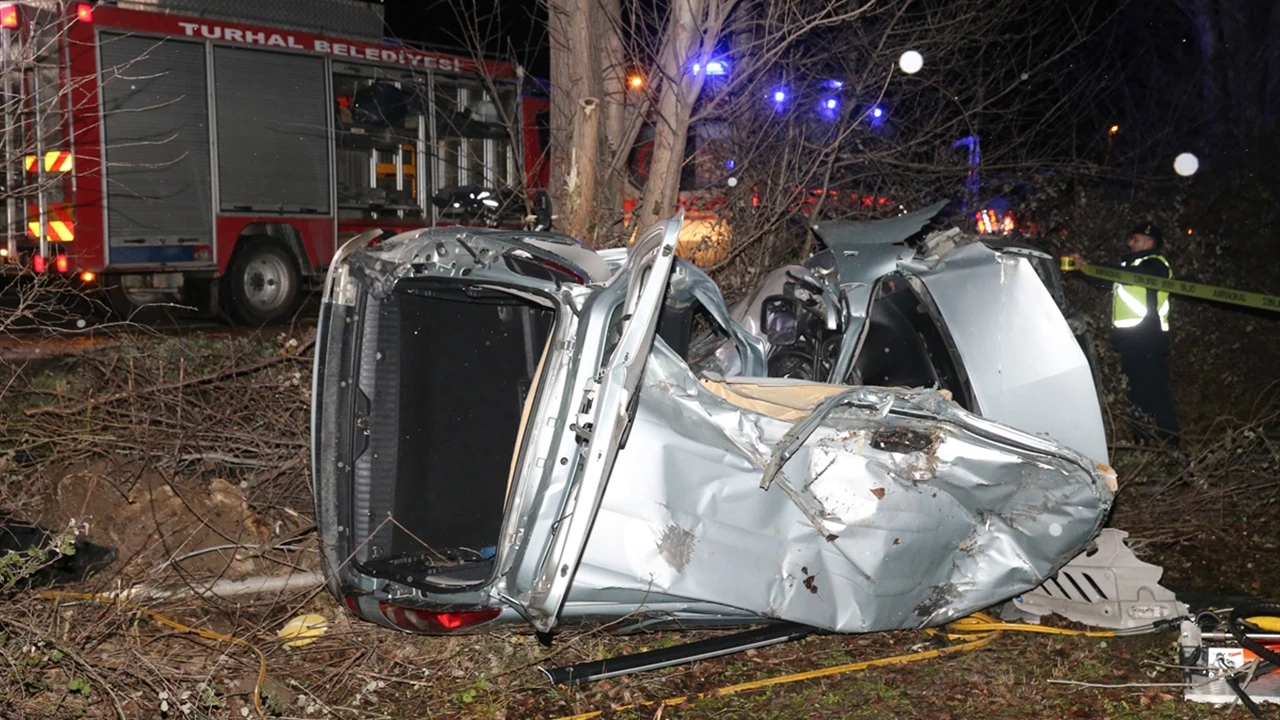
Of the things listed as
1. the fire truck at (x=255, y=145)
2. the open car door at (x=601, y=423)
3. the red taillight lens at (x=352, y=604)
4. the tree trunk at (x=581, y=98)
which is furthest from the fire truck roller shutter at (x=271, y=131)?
the open car door at (x=601, y=423)

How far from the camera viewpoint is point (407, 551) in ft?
14.5

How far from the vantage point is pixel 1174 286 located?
7457 mm

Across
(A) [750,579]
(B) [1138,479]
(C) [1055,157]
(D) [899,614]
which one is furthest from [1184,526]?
(C) [1055,157]

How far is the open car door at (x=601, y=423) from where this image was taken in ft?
11.2

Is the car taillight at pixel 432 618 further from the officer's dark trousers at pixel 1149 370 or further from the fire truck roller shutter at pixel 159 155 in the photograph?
the fire truck roller shutter at pixel 159 155

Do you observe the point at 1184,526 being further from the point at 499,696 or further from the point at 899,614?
the point at 499,696

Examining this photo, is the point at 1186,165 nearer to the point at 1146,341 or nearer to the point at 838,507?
the point at 1146,341

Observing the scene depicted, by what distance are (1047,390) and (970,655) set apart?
1055 mm

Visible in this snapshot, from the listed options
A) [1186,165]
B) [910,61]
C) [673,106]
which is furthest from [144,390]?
[1186,165]

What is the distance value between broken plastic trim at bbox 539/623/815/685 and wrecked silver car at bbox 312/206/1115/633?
1.01ft

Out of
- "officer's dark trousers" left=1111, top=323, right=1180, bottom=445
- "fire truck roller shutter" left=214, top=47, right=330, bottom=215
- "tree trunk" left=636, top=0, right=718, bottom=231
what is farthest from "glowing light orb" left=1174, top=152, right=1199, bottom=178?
"fire truck roller shutter" left=214, top=47, right=330, bottom=215

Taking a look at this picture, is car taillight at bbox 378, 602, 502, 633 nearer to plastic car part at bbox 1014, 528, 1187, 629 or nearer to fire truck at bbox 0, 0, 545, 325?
plastic car part at bbox 1014, 528, 1187, 629

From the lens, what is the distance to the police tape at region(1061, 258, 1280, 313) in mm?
7434

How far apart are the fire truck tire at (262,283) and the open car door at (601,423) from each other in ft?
27.8
